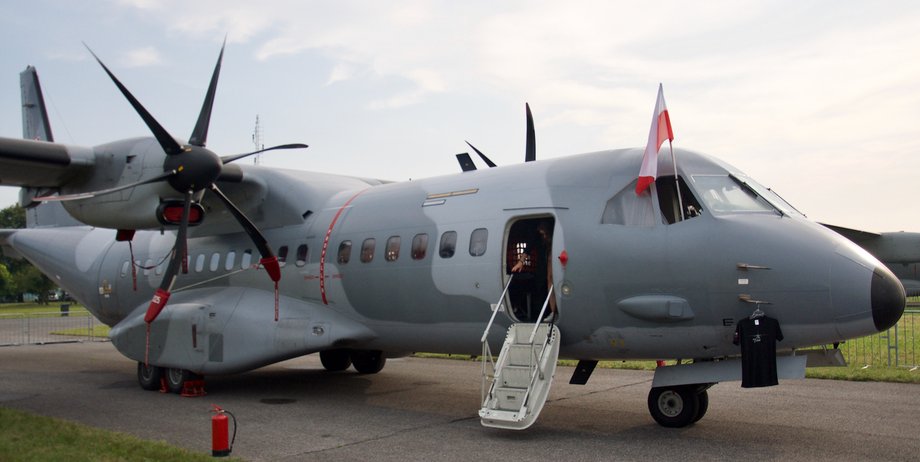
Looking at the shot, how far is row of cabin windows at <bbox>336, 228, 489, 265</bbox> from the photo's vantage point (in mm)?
10039

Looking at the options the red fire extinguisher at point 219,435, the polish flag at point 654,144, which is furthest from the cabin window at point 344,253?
the polish flag at point 654,144

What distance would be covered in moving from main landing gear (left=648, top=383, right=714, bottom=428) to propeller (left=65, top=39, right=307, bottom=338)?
20.3 ft

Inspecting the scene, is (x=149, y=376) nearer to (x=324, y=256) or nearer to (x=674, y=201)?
(x=324, y=256)

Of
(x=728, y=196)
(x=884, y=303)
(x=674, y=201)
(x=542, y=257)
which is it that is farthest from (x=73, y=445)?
(x=884, y=303)

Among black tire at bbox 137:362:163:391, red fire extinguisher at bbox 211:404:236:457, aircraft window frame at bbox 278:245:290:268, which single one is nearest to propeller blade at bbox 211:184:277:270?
aircraft window frame at bbox 278:245:290:268

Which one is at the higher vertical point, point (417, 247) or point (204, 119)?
point (204, 119)

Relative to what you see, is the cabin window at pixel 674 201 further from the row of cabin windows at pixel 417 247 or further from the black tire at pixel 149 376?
the black tire at pixel 149 376

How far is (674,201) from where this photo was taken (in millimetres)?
8883

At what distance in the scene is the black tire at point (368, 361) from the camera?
15.1m

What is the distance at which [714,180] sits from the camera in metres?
8.85

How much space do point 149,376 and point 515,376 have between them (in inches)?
306

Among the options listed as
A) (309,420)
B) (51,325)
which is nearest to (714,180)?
(309,420)

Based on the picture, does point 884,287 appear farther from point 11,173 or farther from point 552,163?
point 11,173

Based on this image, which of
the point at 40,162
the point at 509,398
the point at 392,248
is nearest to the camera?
the point at 509,398
